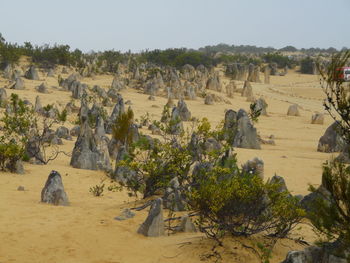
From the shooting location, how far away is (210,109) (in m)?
28.4

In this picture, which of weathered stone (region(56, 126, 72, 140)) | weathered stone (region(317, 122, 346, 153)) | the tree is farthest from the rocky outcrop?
the tree

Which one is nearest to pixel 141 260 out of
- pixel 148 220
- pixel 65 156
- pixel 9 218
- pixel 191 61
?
pixel 148 220

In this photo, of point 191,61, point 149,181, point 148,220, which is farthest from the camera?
point 191,61

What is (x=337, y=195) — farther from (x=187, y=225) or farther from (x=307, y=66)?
(x=307, y=66)

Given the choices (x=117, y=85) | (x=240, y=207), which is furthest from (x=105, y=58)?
(x=240, y=207)

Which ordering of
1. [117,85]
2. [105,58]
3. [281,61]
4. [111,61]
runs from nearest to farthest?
[117,85], [111,61], [105,58], [281,61]

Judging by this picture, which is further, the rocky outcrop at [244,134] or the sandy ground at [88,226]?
the rocky outcrop at [244,134]

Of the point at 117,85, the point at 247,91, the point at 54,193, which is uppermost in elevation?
the point at 247,91

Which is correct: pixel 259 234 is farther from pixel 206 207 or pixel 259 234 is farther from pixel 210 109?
pixel 210 109

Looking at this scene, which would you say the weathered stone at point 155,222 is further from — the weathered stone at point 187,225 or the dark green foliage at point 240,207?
the dark green foliage at point 240,207

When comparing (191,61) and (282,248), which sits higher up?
(191,61)

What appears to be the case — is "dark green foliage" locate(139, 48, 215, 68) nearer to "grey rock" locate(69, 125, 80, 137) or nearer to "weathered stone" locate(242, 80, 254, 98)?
"weathered stone" locate(242, 80, 254, 98)

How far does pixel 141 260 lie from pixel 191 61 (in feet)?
165

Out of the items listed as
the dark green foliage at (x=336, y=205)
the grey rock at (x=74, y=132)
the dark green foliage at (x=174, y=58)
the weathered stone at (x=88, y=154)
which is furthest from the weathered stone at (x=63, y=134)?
the dark green foliage at (x=174, y=58)
